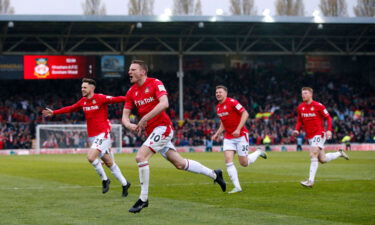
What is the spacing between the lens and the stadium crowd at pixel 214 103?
49.9 m

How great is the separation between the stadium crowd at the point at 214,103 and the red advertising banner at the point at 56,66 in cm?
367

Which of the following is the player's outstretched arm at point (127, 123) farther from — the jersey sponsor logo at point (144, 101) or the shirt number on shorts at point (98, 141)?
the shirt number on shorts at point (98, 141)

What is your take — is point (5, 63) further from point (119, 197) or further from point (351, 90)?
point (119, 197)

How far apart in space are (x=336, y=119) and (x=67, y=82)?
19808 mm

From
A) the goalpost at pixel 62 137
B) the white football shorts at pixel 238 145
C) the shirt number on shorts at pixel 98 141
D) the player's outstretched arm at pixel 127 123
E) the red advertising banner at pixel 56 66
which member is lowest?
the goalpost at pixel 62 137

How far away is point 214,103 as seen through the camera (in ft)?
182

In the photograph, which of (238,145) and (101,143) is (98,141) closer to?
(101,143)

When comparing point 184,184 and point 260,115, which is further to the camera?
point 260,115

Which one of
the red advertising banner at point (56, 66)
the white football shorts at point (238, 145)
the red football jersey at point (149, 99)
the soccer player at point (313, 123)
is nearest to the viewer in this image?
the red football jersey at point (149, 99)

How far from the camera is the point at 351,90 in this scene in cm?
5862

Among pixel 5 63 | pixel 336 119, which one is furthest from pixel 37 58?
pixel 336 119

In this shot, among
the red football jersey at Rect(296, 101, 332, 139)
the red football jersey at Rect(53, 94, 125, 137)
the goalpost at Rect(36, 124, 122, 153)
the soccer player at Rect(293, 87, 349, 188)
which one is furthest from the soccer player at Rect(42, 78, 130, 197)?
the goalpost at Rect(36, 124, 122, 153)

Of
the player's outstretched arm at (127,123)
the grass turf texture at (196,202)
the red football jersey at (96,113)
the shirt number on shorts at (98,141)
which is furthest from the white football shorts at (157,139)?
the red football jersey at (96,113)

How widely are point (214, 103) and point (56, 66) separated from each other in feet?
43.9
